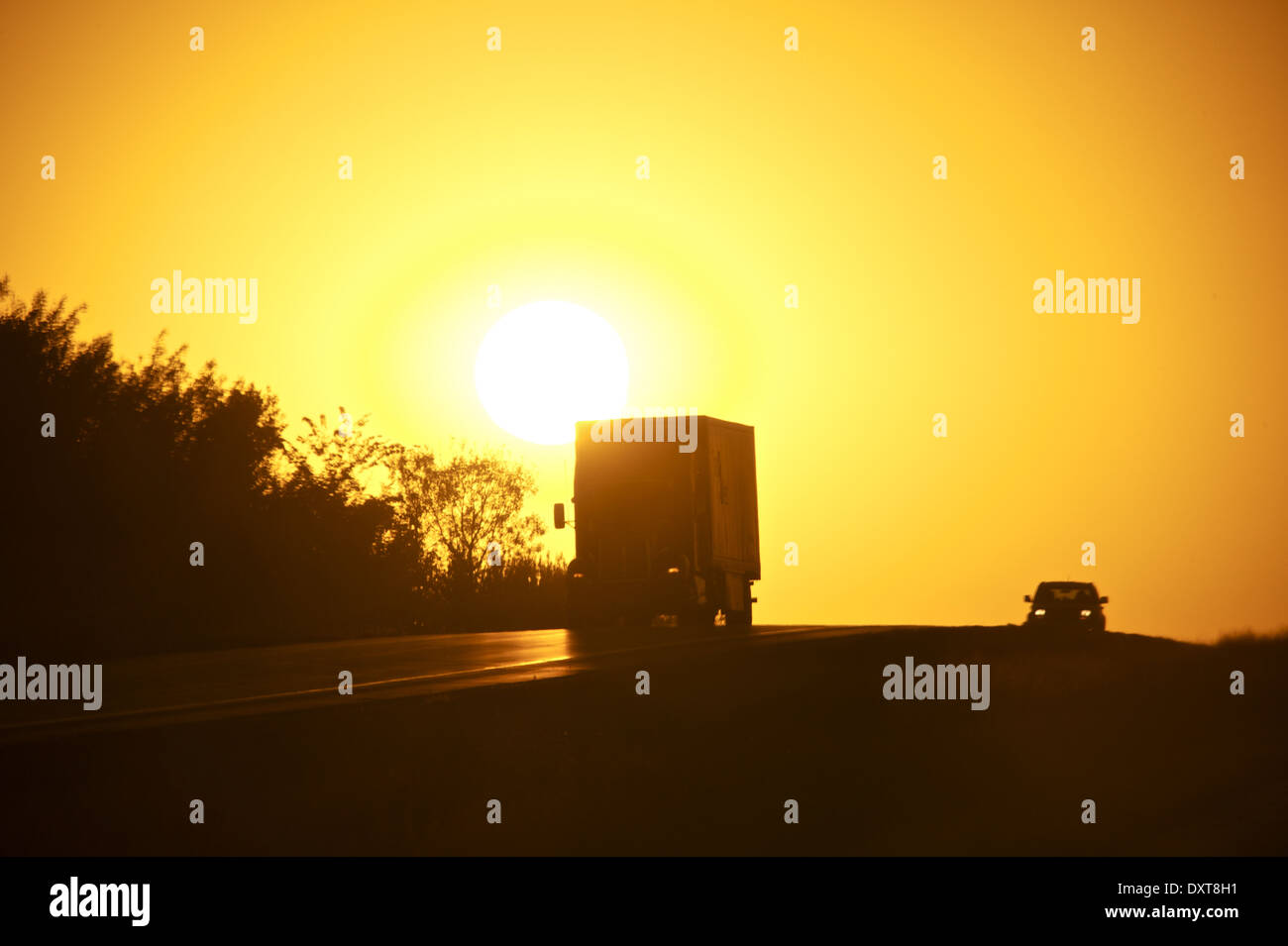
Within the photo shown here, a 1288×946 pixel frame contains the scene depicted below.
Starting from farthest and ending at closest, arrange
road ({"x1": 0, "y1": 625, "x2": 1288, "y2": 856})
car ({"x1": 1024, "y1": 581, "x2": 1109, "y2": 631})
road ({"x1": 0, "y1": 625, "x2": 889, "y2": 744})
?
1. car ({"x1": 1024, "y1": 581, "x2": 1109, "y2": 631})
2. road ({"x1": 0, "y1": 625, "x2": 889, "y2": 744})
3. road ({"x1": 0, "y1": 625, "x2": 1288, "y2": 856})

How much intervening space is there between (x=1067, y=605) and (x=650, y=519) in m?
14.9

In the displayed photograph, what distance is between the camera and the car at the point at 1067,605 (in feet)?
137

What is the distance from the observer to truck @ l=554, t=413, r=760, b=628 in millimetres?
32156

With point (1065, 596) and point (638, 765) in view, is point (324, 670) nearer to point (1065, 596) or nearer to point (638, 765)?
point (638, 765)

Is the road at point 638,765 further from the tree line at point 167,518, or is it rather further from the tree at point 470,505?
the tree at point 470,505

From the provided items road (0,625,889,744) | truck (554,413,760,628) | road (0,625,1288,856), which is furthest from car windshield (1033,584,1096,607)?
road (0,625,1288,856)

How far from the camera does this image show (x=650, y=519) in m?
32.6

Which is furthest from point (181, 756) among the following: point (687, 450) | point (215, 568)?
point (215, 568)

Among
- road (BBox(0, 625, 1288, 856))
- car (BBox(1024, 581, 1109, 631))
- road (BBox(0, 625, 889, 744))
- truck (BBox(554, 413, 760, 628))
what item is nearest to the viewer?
road (BBox(0, 625, 1288, 856))

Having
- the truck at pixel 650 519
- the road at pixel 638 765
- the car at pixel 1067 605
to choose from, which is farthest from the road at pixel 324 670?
the car at pixel 1067 605

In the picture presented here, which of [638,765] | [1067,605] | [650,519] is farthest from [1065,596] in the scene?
[638,765]

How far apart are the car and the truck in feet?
39.1

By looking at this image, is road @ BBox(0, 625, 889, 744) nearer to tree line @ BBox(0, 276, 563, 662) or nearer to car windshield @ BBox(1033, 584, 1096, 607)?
tree line @ BBox(0, 276, 563, 662)
